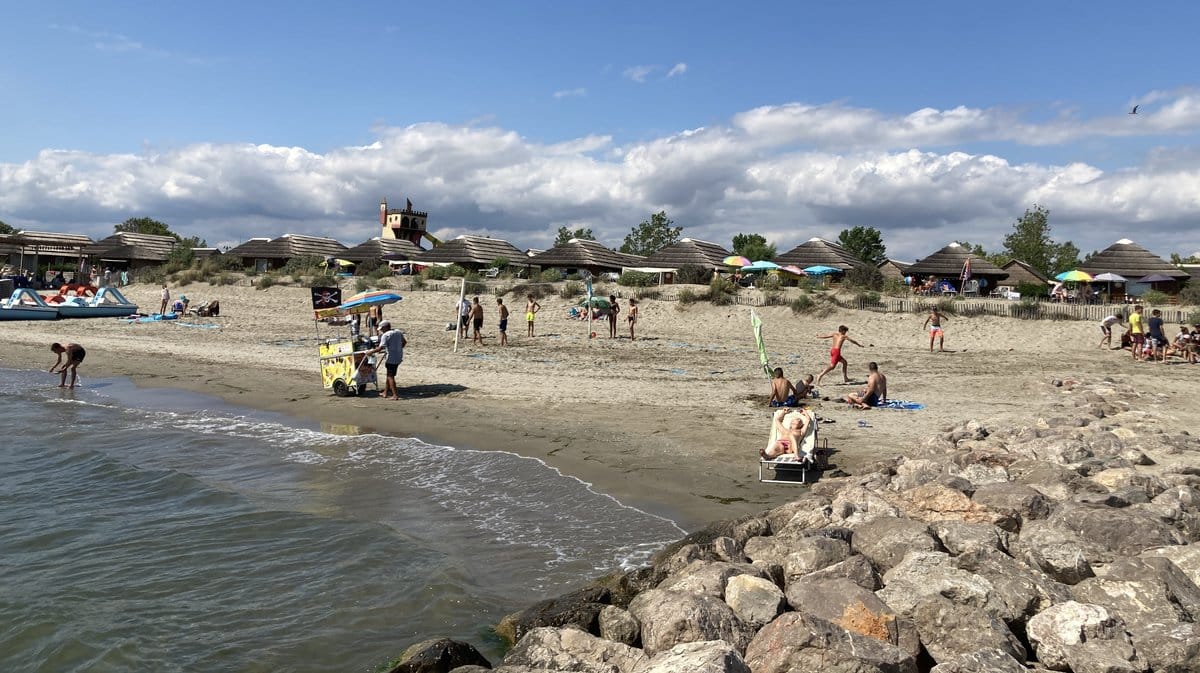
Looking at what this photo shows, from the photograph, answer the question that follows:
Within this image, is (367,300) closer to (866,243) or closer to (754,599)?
(754,599)

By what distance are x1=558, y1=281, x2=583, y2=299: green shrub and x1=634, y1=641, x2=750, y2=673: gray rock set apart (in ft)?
87.7

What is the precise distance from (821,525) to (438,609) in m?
3.19

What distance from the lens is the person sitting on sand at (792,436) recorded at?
9398 mm

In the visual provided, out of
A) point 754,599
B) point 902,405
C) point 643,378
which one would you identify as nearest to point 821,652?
point 754,599

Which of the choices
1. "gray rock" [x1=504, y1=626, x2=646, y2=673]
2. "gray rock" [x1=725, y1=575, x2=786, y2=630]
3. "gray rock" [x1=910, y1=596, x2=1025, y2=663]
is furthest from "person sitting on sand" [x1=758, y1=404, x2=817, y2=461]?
"gray rock" [x1=504, y1=626, x2=646, y2=673]

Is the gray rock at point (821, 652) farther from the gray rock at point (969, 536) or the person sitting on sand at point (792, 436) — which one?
the person sitting on sand at point (792, 436)

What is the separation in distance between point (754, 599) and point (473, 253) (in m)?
38.6

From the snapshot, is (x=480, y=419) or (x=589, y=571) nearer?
(x=589, y=571)

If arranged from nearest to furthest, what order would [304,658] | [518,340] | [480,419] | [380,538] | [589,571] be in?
[304,658] → [589,571] → [380,538] → [480,419] → [518,340]

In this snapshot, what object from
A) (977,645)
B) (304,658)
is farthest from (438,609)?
(977,645)

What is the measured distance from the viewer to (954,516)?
693 cm

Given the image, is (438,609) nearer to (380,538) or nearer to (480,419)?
(380,538)

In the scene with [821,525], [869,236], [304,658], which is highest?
[869,236]

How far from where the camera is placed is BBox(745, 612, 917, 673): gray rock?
4195 mm
